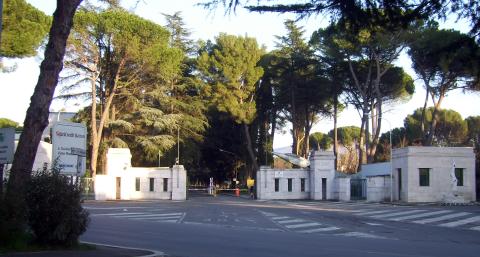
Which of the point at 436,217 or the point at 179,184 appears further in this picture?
the point at 179,184

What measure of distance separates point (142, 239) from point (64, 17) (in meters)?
7.36

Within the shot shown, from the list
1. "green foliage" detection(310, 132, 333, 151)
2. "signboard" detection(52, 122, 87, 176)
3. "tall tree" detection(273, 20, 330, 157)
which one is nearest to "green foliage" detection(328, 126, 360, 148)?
"green foliage" detection(310, 132, 333, 151)

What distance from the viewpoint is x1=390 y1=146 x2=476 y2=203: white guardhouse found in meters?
46.0

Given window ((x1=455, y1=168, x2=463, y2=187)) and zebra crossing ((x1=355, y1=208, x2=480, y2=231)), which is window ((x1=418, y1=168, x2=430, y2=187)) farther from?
zebra crossing ((x1=355, y1=208, x2=480, y2=231))

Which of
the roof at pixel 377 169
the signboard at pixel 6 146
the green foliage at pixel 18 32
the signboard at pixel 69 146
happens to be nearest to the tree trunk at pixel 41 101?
the signboard at pixel 6 146

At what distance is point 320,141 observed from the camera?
101812 millimetres

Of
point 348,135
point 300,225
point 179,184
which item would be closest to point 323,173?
point 179,184

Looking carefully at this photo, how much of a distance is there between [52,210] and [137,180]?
137 ft

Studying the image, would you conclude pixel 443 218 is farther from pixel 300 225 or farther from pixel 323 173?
pixel 323 173

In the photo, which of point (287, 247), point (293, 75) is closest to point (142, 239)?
point (287, 247)

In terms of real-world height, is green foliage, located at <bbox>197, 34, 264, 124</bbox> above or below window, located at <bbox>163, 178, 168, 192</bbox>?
above

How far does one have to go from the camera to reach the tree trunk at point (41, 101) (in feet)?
42.0

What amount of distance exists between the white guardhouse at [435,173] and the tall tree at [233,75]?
23657 millimetres

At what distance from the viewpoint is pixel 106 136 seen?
195 ft
